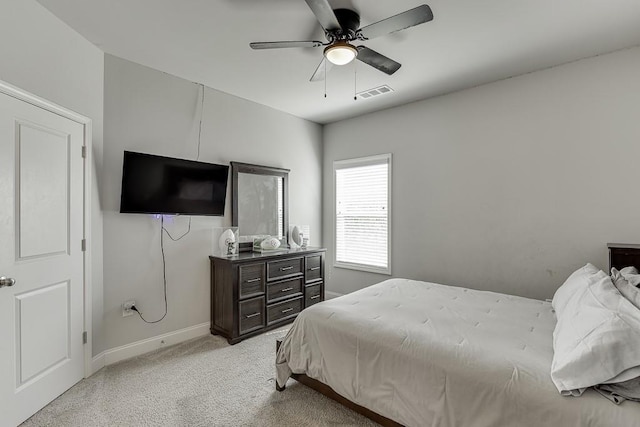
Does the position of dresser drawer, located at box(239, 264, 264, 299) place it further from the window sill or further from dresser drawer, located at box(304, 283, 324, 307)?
the window sill

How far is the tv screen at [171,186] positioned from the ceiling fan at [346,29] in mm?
1564

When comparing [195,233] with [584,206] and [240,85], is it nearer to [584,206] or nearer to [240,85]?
[240,85]

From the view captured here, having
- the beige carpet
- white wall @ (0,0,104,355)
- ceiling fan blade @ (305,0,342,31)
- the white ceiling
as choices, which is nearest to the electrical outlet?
white wall @ (0,0,104,355)

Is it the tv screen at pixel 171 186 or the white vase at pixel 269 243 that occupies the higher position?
the tv screen at pixel 171 186

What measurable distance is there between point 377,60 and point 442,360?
2.24m

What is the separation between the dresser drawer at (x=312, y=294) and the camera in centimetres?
412

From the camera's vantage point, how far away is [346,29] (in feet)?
7.43

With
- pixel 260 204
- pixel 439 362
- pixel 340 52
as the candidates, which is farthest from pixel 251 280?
pixel 340 52

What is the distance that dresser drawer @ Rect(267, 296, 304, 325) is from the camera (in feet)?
12.1

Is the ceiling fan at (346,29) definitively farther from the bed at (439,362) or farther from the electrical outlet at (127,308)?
the electrical outlet at (127,308)

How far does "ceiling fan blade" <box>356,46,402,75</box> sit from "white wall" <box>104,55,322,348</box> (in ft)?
6.57

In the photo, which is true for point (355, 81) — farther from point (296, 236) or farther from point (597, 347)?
point (597, 347)

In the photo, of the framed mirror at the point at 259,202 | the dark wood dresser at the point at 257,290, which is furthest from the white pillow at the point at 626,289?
the framed mirror at the point at 259,202

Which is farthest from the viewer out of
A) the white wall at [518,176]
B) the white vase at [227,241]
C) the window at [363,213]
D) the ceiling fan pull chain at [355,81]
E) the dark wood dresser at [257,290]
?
the window at [363,213]
